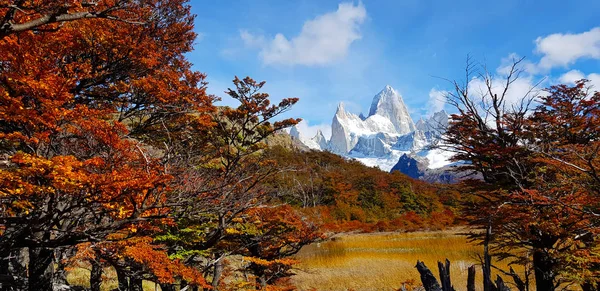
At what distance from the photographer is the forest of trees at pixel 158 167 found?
19.4 ft

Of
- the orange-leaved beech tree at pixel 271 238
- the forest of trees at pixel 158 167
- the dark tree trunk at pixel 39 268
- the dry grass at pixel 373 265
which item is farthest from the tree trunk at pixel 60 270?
the dry grass at pixel 373 265

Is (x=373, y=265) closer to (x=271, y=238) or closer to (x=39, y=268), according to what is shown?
(x=271, y=238)

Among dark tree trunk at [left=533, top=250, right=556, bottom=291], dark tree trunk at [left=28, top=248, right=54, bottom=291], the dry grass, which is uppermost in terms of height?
dark tree trunk at [left=28, top=248, right=54, bottom=291]

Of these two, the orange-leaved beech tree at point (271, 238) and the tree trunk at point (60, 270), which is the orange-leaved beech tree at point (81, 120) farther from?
the orange-leaved beech tree at point (271, 238)

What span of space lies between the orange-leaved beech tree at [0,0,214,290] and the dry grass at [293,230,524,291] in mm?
9040

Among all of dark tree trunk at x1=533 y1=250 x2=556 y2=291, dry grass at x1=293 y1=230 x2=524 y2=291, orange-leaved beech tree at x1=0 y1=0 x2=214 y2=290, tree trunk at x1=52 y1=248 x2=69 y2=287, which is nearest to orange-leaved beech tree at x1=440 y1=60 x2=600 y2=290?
dark tree trunk at x1=533 y1=250 x2=556 y2=291

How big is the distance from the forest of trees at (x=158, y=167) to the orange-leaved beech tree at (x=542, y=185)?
0.23ft

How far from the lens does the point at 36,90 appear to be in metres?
7.23

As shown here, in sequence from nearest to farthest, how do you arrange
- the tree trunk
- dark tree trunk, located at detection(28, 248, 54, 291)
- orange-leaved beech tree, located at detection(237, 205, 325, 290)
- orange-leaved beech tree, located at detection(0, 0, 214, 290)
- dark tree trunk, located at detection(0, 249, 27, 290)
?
orange-leaved beech tree, located at detection(0, 0, 214, 290) < dark tree trunk, located at detection(28, 248, 54, 291) < dark tree trunk, located at detection(0, 249, 27, 290) < the tree trunk < orange-leaved beech tree, located at detection(237, 205, 325, 290)

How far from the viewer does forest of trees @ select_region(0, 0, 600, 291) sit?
19.4 feet

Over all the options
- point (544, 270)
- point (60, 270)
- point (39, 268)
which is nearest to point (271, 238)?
point (60, 270)

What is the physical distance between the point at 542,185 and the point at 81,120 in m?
13.2

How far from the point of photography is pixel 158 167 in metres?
6.47

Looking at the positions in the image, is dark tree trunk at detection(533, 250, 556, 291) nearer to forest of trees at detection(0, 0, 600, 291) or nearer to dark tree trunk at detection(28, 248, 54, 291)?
Result: forest of trees at detection(0, 0, 600, 291)
